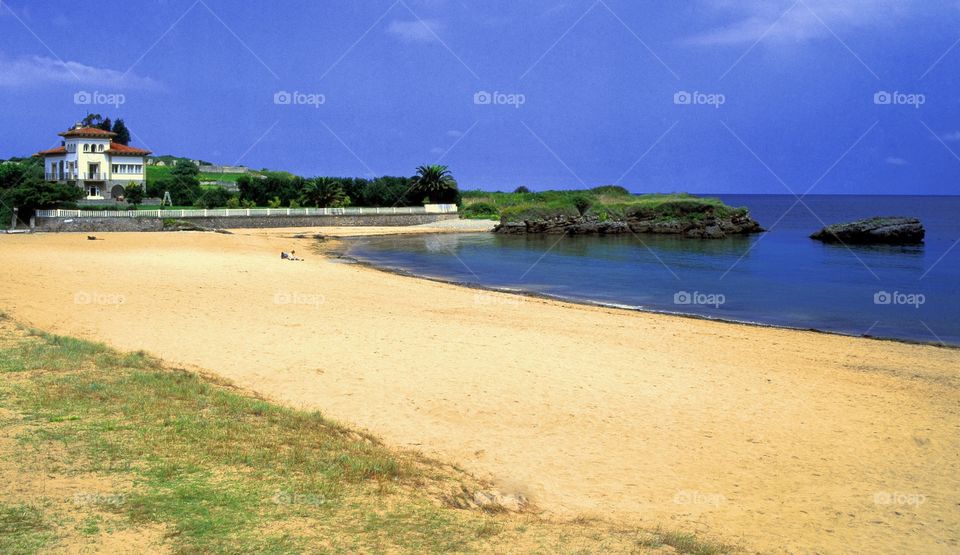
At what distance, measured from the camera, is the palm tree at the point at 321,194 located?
259ft

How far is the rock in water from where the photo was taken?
6388cm

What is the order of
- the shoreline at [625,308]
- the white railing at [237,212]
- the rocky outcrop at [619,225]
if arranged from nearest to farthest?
the shoreline at [625,308] < the white railing at [237,212] < the rocky outcrop at [619,225]

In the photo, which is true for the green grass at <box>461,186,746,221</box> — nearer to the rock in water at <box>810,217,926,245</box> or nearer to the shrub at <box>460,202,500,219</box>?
the shrub at <box>460,202,500,219</box>

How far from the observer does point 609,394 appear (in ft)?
42.3

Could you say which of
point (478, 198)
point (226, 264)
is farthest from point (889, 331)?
point (478, 198)

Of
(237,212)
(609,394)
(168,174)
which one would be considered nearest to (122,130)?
(168,174)

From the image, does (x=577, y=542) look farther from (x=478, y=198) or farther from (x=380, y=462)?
(x=478, y=198)

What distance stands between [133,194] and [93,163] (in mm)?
6473

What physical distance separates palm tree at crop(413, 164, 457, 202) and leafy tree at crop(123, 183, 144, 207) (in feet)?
97.5

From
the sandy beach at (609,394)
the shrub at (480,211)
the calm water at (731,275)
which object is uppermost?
the shrub at (480,211)

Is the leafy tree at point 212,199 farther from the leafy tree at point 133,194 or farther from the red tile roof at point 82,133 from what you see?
the red tile roof at point 82,133

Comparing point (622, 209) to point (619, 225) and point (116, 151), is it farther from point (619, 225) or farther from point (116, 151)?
point (116, 151)

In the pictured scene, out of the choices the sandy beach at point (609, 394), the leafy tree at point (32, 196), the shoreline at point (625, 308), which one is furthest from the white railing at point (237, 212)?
the sandy beach at point (609, 394)

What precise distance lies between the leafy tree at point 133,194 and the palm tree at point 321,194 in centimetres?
1543
